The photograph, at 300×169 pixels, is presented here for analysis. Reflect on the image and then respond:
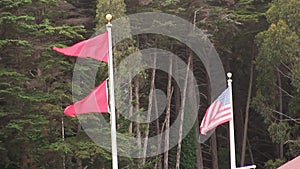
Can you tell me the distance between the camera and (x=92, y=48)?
7297mm


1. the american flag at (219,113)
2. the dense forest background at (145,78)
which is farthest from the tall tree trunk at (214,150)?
the american flag at (219,113)

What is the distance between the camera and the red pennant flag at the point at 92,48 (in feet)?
23.7

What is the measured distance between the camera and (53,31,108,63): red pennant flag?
23.7ft

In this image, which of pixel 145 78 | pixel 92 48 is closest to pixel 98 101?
pixel 92 48

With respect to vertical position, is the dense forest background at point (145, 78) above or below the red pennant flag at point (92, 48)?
below

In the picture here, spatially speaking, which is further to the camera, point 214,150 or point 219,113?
point 214,150

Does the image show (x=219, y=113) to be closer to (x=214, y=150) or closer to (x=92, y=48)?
(x=92, y=48)

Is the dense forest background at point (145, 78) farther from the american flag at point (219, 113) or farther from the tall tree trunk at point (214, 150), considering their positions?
the american flag at point (219, 113)

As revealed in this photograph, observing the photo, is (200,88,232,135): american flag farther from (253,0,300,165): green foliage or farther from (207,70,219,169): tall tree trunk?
(207,70,219,169): tall tree trunk

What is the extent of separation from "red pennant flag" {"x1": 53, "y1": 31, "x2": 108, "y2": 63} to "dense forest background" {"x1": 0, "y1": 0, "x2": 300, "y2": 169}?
5.50 metres

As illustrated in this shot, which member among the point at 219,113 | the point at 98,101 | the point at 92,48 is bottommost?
the point at 219,113

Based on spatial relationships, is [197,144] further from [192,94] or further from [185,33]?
[185,33]

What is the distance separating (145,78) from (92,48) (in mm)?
9288

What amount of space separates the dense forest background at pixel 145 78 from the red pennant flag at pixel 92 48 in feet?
18.0
